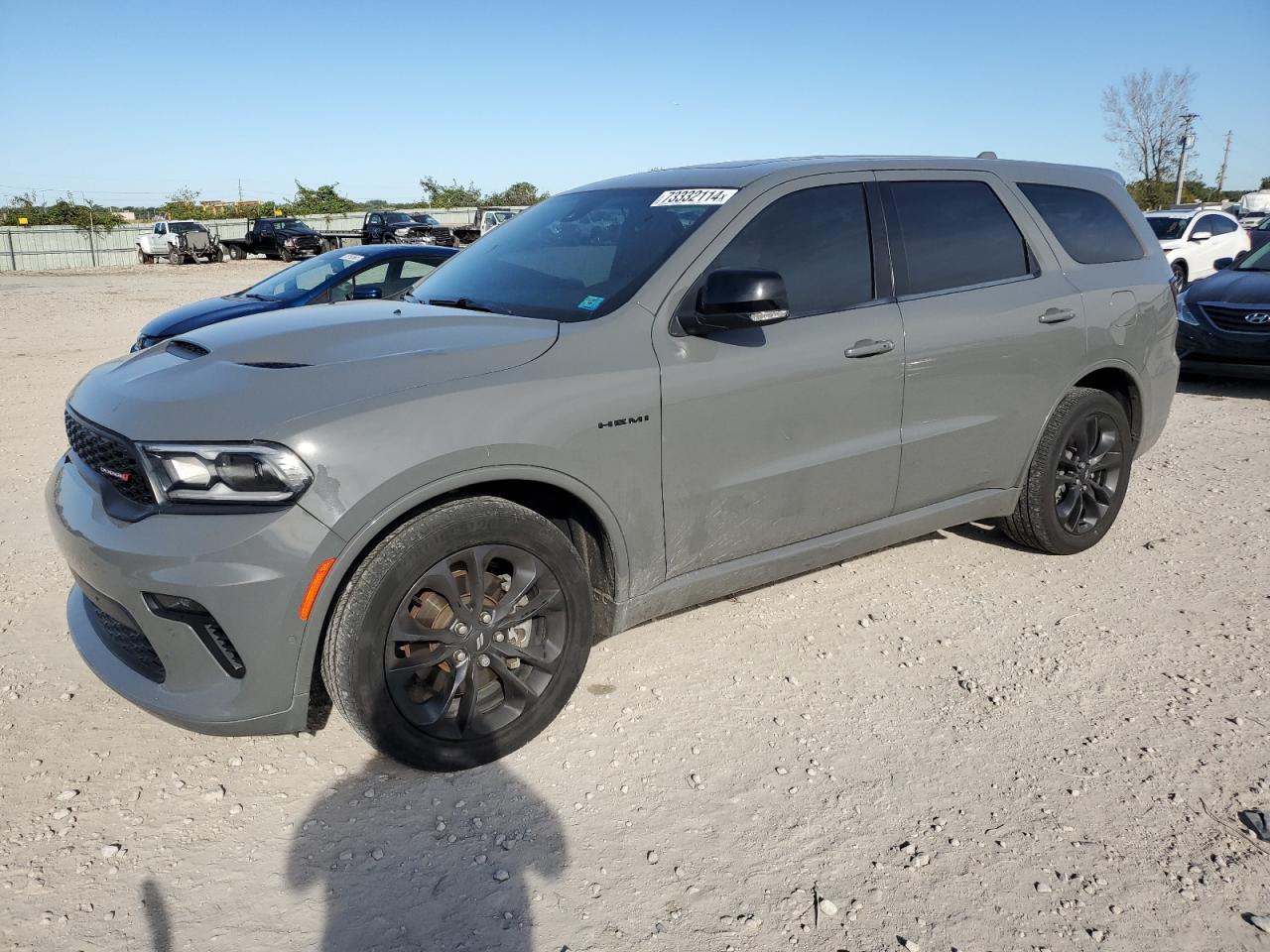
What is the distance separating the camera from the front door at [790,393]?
324cm

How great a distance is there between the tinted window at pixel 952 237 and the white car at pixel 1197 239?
42.6 feet

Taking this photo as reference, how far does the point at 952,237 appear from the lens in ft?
13.4

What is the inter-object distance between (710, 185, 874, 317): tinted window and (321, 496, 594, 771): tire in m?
1.26

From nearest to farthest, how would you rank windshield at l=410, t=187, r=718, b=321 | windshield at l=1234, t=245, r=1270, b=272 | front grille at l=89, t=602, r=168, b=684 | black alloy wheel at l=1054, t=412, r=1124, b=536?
front grille at l=89, t=602, r=168, b=684 < windshield at l=410, t=187, r=718, b=321 < black alloy wheel at l=1054, t=412, r=1124, b=536 < windshield at l=1234, t=245, r=1270, b=272

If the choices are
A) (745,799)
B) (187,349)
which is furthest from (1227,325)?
(187,349)

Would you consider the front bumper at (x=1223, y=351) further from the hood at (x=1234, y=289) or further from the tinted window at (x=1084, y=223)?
the tinted window at (x=1084, y=223)

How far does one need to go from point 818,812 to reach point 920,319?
203 centimetres

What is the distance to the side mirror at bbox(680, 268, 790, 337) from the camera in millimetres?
3043

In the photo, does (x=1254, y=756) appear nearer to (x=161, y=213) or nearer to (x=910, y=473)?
(x=910, y=473)

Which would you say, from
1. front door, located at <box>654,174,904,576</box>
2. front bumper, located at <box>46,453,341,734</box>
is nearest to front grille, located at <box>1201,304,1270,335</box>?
front door, located at <box>654,174,904,576</box>

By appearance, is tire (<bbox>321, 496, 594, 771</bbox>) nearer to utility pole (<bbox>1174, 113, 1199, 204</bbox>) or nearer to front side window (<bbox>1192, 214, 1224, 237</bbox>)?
front side window (<bbox>1192, 214, 1224, 237</bbox>)

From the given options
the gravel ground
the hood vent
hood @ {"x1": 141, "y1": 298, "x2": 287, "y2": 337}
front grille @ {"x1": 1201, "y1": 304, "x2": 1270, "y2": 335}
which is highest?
the hood vent

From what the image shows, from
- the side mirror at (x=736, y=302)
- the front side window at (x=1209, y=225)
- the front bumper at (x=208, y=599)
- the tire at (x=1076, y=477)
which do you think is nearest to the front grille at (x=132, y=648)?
the front bumper at (x=208, y=599)

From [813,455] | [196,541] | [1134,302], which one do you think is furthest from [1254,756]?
[196,541]
